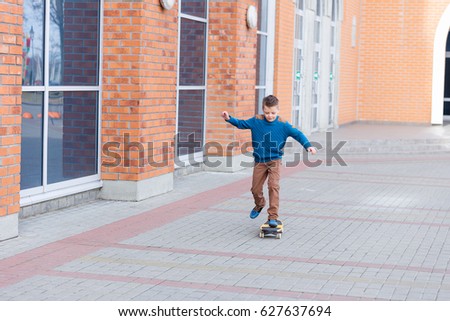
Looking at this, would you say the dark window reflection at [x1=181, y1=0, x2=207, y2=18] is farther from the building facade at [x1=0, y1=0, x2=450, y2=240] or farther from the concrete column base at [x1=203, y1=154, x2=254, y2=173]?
the concrete column base at [x1=203, y1=154, x2=254, y2=173]

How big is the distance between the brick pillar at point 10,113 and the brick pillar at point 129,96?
8.31 ft

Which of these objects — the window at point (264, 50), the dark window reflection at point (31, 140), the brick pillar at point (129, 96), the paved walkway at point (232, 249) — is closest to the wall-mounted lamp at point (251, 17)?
the window at point (264, 50)

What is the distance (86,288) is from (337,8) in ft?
61.5

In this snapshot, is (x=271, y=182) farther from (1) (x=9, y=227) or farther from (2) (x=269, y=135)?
(1) (x=9, y=227)

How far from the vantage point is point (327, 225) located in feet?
32.0

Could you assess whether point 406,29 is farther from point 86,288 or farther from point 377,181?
point 86,288

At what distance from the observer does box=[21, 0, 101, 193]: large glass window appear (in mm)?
9383

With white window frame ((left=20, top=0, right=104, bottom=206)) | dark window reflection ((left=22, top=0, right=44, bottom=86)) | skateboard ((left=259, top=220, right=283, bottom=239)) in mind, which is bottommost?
skateboard ((left=259, top=220, right=283, bottom=239))

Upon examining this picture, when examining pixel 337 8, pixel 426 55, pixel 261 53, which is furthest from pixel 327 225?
pixel 426 55

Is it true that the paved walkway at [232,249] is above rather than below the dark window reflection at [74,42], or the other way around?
below

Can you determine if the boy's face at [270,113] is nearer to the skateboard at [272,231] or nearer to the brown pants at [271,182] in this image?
the brown pants at [271,182]

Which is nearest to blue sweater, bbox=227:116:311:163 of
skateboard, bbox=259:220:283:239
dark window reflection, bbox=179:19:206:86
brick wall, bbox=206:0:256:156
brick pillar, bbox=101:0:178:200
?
skateboard, bbox=259:220:283:239

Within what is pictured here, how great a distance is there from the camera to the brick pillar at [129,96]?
10.7 meters

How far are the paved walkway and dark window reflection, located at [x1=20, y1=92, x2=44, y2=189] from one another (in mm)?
440
